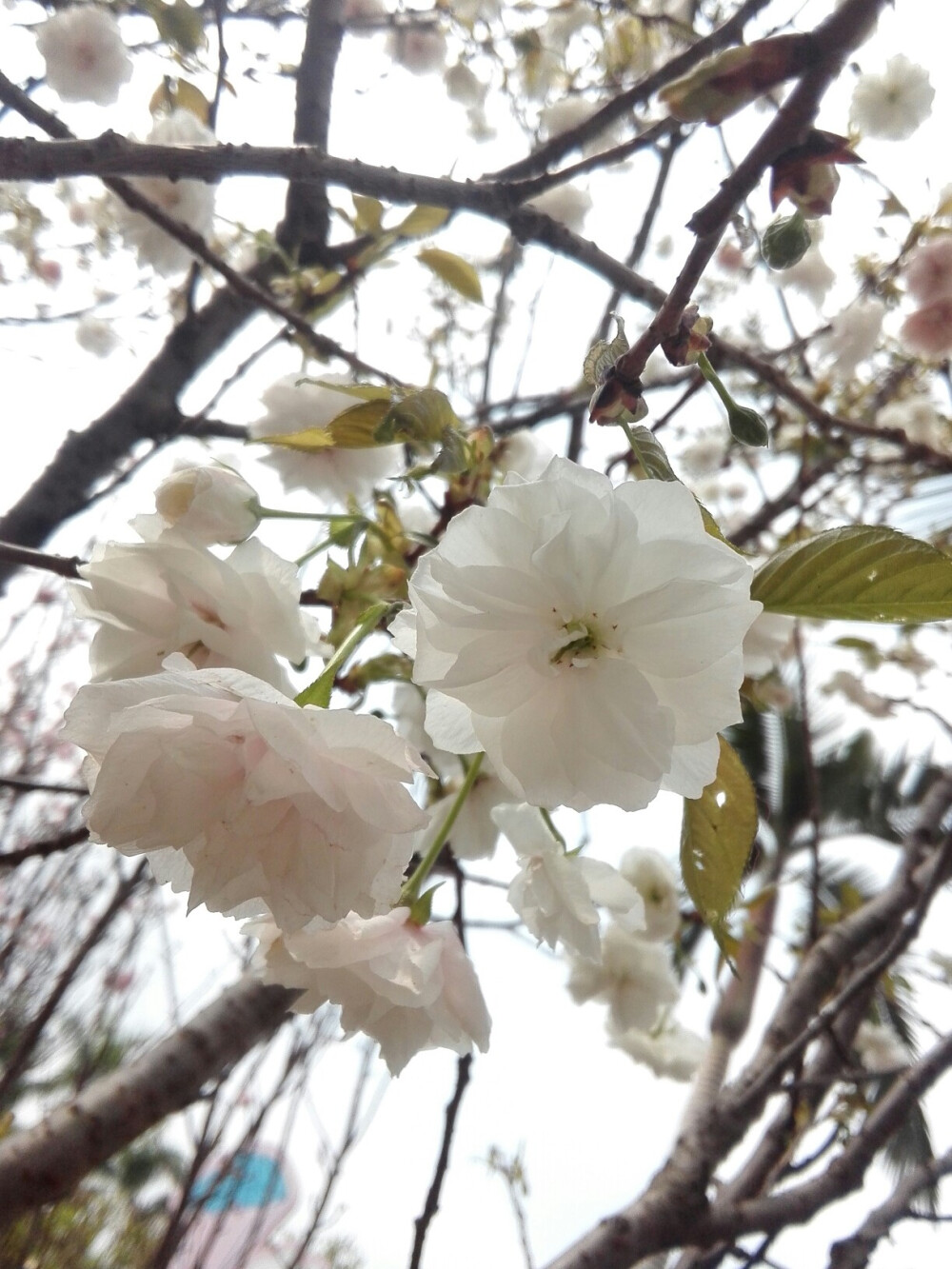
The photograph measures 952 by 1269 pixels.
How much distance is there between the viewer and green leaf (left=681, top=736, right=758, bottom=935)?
453mm

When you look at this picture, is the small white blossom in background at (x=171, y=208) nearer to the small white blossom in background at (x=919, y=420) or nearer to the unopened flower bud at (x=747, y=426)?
the unopened flower bud at (x=747, y=426)

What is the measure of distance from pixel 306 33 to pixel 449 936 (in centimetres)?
153

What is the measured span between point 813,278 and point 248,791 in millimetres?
1867

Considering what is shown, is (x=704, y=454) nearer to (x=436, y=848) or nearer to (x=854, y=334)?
(x=854, y=334)

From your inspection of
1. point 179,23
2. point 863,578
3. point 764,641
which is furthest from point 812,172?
point 179,23

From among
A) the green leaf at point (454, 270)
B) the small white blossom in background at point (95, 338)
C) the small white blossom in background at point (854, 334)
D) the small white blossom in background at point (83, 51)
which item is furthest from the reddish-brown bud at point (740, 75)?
the small white blossom in background at point (95, 338)

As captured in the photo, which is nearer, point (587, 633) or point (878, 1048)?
point (587, 633)

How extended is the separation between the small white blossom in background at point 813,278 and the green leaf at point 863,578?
5.32ft

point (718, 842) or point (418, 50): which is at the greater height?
point (418, 50)

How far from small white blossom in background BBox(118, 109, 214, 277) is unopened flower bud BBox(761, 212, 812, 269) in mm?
849

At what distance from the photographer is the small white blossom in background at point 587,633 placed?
355mm

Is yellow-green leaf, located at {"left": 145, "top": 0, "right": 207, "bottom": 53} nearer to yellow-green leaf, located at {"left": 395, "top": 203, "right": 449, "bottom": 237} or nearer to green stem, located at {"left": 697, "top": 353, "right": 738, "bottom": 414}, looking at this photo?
yellow-green leaf, located at {"left": 395, "top": 203, "right": 449, "bottom": 237}

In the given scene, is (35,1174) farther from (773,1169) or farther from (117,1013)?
(117,1013)

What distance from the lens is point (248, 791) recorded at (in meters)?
0.38
